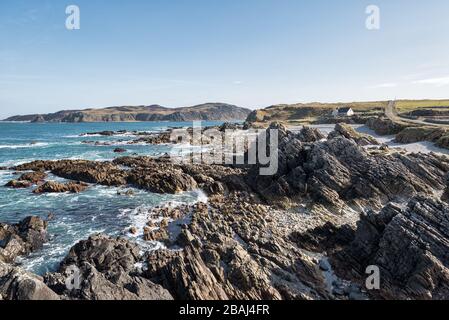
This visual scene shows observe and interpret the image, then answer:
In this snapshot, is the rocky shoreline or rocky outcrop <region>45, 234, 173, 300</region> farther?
the rocky shoreline

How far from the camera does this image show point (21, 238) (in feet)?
78.4

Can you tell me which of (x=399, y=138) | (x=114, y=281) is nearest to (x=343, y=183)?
(x=114, y=281)

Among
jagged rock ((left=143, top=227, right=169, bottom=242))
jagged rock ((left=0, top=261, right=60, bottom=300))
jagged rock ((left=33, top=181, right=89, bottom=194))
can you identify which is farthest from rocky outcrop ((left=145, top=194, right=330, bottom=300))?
jagged rock ((left=33, top=181, right=89, bottom=194))

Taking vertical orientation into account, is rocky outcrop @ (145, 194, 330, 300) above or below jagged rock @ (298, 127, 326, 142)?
below

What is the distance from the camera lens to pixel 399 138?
60.2 m

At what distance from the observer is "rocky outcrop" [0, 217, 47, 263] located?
72.5 ft

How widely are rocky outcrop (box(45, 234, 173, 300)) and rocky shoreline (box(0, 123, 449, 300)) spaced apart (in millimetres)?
Answer: 62

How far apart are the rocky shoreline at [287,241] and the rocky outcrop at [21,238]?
0.11m

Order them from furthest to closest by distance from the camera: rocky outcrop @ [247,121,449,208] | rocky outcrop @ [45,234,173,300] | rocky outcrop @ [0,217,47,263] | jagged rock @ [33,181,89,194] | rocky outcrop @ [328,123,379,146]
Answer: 1. rocky outcrop @ [328,123,379,146]
2. jagged rock @ [33,181,89,194]
3. rocky outcrop @ [247,121,449,208]
4. rocky outcrop @ [0,217,47,263]
5. rocky outcrop @ [45,234,173,300]

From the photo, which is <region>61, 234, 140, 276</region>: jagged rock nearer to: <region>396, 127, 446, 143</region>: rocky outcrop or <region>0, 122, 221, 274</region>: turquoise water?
<region>0, 122, 221, 274</region>: turquoise water

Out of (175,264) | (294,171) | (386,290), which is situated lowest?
(386,290)

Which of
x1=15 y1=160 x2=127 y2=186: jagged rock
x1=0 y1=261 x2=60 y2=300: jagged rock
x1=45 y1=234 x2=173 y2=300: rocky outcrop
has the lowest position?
x1=45 y1=234 x2=173 y2=300: rocky outcrop

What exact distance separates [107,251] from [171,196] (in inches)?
621
